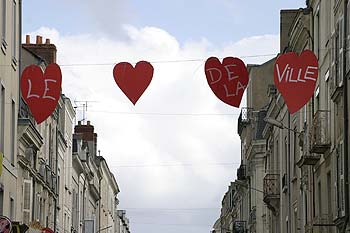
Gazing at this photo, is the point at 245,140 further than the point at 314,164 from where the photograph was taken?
Yes

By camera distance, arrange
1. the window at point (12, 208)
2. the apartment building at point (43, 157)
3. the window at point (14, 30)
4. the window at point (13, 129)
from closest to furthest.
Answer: the window at point (14, 30) → the window at point (13, 129) → the window at point (12, 208) → the apartment building at point (43, 157)

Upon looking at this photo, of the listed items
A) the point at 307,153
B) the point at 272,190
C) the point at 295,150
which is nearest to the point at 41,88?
the point at 307,153

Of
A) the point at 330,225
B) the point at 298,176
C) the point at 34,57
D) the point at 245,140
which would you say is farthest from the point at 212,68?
the point at 245,140

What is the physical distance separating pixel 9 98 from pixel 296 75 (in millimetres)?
→ 13769

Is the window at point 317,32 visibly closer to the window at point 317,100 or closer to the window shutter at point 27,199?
the window at point 317,100

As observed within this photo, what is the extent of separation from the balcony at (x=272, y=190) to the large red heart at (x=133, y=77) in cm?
2792

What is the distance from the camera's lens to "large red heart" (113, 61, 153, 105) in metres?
28.7

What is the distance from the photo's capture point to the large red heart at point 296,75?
29.1 meters

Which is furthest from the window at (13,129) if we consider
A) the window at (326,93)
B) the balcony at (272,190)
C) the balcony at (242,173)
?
the balcony at (242,173)

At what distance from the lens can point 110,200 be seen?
126 metres

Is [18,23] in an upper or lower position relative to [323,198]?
upper

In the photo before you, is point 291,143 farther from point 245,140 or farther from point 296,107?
point 245,140

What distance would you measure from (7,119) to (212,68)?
479 inches

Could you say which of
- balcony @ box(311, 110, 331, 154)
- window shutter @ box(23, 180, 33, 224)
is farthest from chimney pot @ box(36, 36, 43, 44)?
balcony @ box(311, 110, 331, 154)
